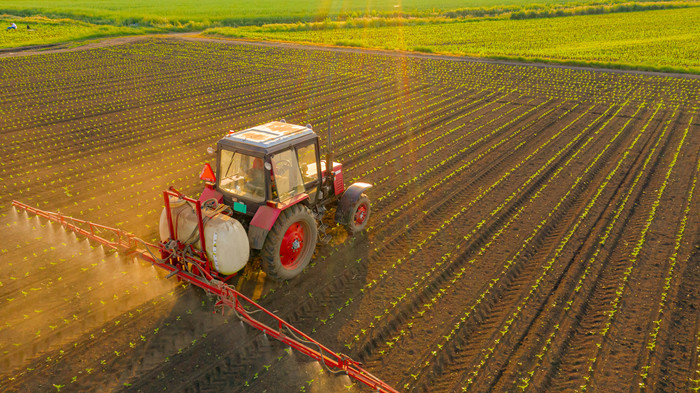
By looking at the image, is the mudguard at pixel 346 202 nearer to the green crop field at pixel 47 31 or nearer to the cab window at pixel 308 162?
the cab window at pixel 308 162

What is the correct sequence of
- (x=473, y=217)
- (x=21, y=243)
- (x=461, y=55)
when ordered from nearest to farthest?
1. (x=21, y=243)
2. (x=473, y=217)
3. (x=461, y=55)

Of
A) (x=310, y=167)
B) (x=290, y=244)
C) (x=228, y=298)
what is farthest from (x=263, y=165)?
(x=228, y=298)

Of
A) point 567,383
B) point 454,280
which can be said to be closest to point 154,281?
point 454,280

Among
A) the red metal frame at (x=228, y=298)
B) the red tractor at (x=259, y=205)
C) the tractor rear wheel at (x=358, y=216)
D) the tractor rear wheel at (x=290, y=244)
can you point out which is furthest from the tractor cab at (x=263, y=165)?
the tractor rear wheel at (x=358, y=216)

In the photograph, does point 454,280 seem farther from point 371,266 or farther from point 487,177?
point 487,177

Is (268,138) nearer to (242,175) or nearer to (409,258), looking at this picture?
(242,175)

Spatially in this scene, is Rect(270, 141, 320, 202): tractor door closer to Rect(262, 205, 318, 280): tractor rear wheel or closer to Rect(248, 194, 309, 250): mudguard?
Rect(248, 194, 309, 250): mudguard

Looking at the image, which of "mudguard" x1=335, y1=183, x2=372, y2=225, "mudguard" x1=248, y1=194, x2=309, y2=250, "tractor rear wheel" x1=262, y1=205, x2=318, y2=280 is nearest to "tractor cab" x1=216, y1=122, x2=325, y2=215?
"mudguard" x1=248, y1=194, x2=309, y2=250
